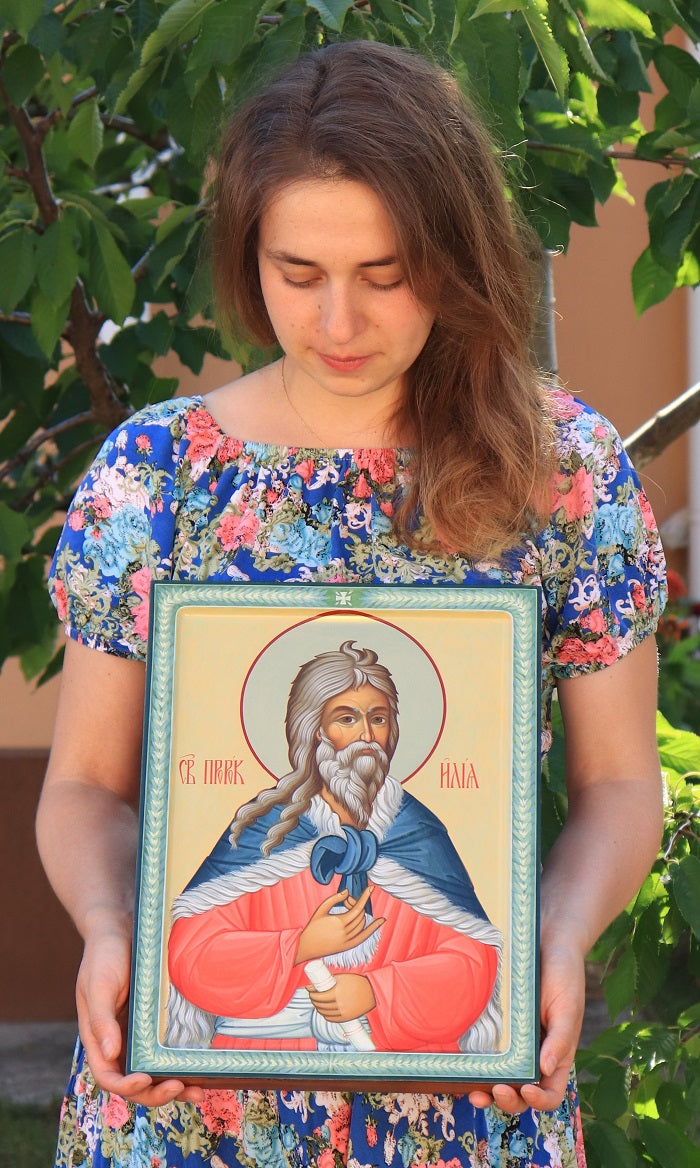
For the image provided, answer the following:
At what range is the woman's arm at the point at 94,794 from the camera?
4.69 feet

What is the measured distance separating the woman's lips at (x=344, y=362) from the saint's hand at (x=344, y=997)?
628mm

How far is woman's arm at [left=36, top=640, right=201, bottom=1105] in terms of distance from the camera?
1.43m

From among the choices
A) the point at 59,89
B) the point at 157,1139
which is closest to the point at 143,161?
the point at 59,89

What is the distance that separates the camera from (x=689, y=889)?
2062mm

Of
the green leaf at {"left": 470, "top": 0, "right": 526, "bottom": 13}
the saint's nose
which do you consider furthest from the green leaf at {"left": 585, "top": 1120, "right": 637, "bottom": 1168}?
the green leaf at {"left": 470, "top": 0, "right": 526, "bottom": 13}

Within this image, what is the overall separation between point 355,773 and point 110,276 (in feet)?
4.74

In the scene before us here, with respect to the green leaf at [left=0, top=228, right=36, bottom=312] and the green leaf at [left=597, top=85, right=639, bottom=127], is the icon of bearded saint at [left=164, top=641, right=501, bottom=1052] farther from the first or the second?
the green leaf at [left=597, top=85, right=639, bottom=127]

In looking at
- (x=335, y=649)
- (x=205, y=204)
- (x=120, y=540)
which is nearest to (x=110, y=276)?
(x=205, y=204)

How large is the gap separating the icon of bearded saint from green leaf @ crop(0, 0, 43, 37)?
1.25m

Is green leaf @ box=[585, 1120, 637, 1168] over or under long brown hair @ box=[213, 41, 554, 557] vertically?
under

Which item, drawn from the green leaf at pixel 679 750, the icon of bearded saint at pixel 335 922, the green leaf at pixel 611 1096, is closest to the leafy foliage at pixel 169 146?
the green leaf at pixel 679 750

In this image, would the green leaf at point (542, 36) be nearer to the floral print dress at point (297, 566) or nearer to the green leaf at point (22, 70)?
the floral print dress at point (297, 566)

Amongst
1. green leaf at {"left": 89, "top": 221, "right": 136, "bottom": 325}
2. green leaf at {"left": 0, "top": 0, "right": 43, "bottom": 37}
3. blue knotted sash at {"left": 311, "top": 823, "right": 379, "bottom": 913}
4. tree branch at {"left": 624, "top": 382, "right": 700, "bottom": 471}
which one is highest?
green leaf at {"left": 0, "top": 0, "right": 43, "bottom": 37}

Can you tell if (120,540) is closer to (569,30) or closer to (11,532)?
(569,30)
